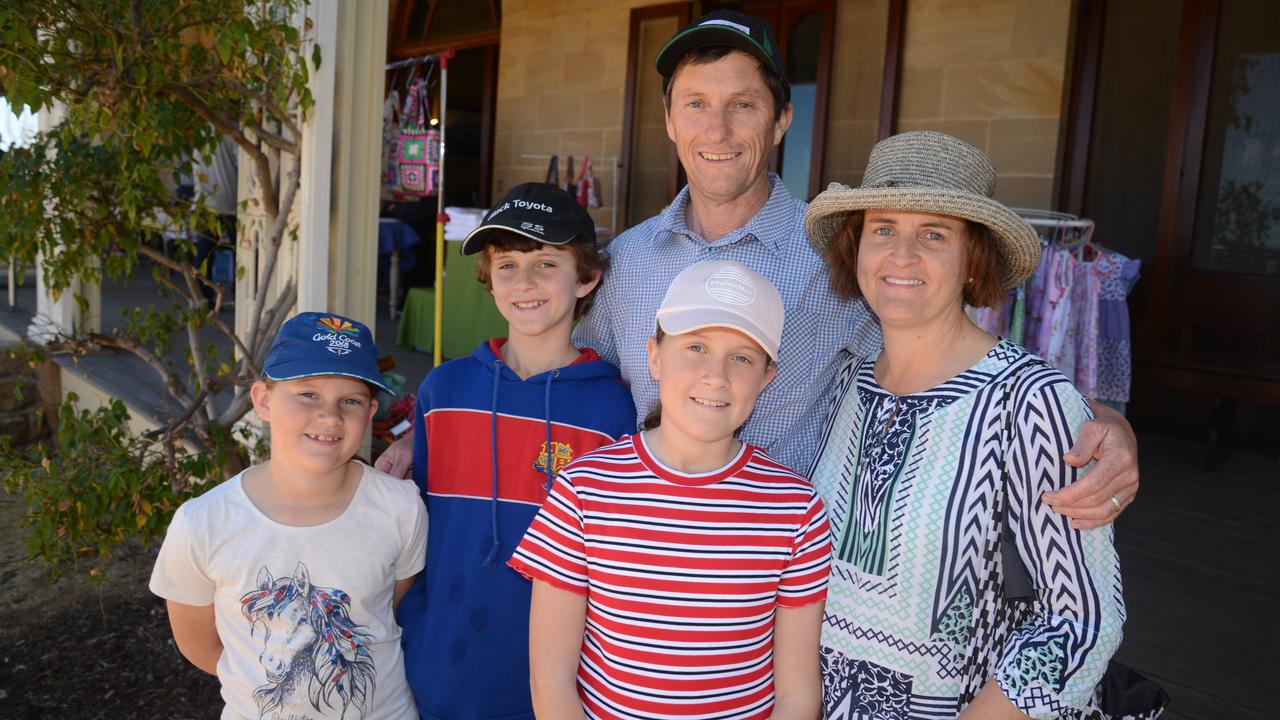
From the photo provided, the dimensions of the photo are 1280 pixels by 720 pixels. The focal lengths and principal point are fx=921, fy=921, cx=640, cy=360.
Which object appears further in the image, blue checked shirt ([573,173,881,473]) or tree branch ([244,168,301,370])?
tree branch ([244,168,301,370])

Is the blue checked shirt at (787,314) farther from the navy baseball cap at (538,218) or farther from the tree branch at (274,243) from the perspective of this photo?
the tree branch at (274,243)

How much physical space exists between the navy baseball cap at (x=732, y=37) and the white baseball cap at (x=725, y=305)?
23.2 inches

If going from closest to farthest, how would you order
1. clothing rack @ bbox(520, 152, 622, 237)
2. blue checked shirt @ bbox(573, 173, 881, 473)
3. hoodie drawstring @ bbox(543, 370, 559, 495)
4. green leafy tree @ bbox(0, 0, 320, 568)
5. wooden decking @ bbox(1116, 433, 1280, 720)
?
hoodie drawstring @ bbox(543, 370, 559, 495) → blue checked shirt @ bbox(573, 173, 881, 473) → green leafy tree @ bbox(0, 0, 320, 568) → wooden decking @ bbox(1116, 433, 1280, 720) → clothing rack @ bbox(520, 152, 622, 237)

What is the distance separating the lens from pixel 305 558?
6.00 ft

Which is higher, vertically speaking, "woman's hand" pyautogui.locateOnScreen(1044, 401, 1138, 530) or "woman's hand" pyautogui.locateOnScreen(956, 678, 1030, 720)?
"woman's hand" pyautogui.locateOnScreen(1044, 401, 1138, 530)

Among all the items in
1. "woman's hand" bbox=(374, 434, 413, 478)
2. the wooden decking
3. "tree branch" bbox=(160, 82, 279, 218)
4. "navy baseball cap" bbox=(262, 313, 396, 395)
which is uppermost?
"tree branch" bbox=(160, 82, 279, 218)

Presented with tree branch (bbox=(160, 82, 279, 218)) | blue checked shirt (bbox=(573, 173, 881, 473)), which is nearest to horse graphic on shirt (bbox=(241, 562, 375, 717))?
blue checked shirt (bbox=(573, 173, 881, 473))

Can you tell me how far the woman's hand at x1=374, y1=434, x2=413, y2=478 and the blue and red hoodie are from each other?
Result: 0.07 metres

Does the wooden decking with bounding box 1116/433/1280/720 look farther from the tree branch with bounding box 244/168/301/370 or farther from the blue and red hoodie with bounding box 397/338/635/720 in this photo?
the tree branch with bounding box 244/168/301/370

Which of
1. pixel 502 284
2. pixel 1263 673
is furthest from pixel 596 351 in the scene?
pixel 1263 673

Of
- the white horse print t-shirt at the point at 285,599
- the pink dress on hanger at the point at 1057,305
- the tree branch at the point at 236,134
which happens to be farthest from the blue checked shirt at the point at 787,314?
the pink dress on hanger at the point at 1057,305

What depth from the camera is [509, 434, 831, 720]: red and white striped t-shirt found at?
5.01ft

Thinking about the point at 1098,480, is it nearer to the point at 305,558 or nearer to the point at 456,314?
the point at 305,558

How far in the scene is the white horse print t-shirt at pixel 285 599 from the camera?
5.90 feet
